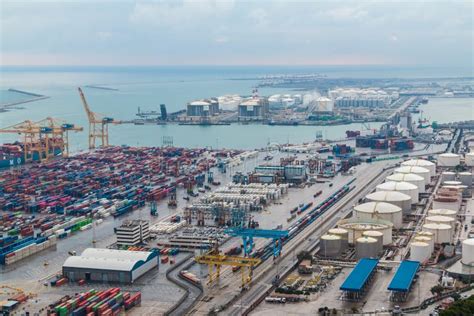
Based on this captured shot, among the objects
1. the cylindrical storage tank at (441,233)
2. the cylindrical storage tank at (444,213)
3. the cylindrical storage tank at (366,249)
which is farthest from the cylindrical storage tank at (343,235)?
the cylindrical storage tank at (444,213)

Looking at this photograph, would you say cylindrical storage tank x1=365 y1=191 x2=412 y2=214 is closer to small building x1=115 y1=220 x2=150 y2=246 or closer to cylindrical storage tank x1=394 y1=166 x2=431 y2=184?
cylindrical storage tank x1=394 y1=166 x2=431 y2=184

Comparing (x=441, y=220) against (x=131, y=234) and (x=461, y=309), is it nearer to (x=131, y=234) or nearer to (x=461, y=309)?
(x=461, y=309)

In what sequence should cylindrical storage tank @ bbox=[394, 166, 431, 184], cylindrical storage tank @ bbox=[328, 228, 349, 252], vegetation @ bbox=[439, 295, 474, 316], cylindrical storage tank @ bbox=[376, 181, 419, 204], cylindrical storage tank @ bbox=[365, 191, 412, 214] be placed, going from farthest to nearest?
cylindrical storage tank @ bbox=[394, 166, 431, 184], cylindrical storage tank @ bbox=[376, 181, 419, 204], cylindrical storage tank @ bbox=[365, 191, 412, 214], cylindrical storage tank @ bbox=[328, 228, 349, 252], vegetation @ bbox=[439, 295, 474, 316]

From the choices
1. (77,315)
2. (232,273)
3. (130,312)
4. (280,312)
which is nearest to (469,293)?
(280,312)

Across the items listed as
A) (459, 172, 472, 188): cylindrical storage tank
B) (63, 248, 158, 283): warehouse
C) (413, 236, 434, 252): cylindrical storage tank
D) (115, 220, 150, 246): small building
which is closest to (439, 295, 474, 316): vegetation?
(413, 236, 434, 252): cylindrical storage tank

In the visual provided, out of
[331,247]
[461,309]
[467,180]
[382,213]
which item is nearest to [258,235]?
[331,247]

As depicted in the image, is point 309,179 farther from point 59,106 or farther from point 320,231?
point 59,106

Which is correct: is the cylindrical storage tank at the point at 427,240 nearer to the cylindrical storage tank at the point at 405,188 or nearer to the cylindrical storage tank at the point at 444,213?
the cylindrical storage tank at the point at 444,213
